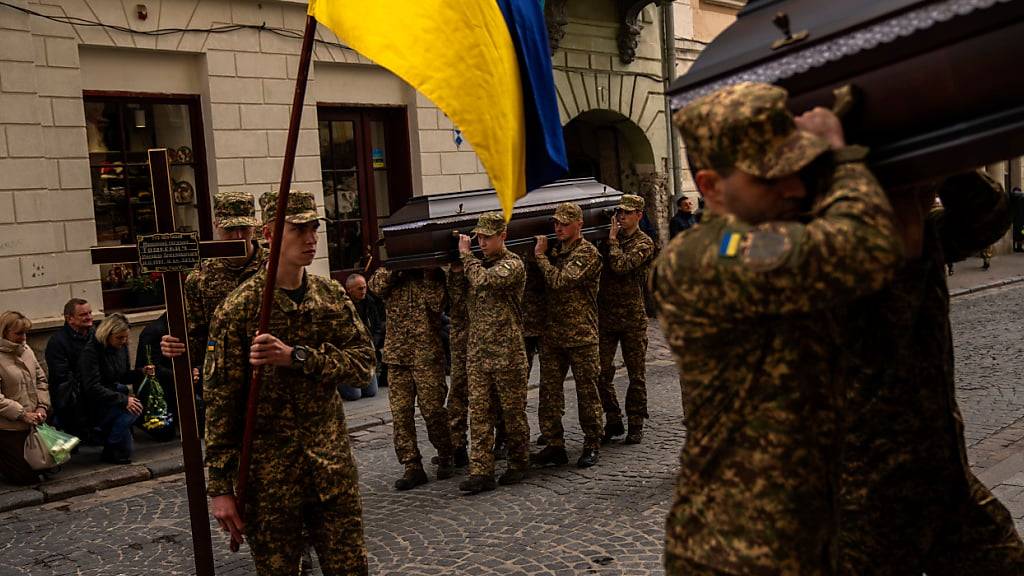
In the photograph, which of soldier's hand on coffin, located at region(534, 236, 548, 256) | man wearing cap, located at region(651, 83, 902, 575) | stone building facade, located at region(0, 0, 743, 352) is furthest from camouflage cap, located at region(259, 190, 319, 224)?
stone building facade, located at region(0, 0, 743, 352)

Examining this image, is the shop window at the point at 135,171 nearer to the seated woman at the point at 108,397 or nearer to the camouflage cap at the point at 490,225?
the seated woman at the point at 108,397

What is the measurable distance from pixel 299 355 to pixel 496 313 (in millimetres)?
3451

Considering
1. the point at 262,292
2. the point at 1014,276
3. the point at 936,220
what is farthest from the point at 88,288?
the point at 1014,276

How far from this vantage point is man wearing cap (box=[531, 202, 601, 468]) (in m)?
7.80

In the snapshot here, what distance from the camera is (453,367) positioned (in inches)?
316

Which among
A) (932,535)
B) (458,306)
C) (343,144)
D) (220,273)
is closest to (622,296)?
(458,306)

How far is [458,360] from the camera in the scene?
8.05 meters

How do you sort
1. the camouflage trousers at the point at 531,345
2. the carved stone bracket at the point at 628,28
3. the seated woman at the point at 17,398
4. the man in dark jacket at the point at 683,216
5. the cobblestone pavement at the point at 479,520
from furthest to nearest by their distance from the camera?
the carved stone bracket at the point at 628,28
the man in dark jacket at the point at 683,216
the camouflage trousers at the point at 531,345
the seated woman at the point at 17,398
the cobblestone pavement at the point at 479,520

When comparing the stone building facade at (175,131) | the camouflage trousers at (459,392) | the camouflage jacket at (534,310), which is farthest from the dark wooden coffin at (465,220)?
the stone building facade at (175,131)

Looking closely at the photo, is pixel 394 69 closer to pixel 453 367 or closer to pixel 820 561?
pixel 820 561

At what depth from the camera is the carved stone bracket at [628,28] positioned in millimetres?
17531

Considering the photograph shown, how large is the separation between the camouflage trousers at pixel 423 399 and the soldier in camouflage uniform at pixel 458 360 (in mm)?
87

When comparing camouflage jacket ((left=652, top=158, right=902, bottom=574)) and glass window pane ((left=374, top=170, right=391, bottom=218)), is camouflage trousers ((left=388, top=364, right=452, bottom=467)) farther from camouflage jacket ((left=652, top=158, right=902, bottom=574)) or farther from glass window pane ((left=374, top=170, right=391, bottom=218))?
glass window pane ((left=374, top=170, right=391, bottom=218))

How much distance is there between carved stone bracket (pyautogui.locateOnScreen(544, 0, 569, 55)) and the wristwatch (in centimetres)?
1258
